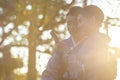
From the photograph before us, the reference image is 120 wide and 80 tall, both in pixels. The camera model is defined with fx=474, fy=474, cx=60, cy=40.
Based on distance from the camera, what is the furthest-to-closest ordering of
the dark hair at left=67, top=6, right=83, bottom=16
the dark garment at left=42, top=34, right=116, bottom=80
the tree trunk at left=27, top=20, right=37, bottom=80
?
the tree trunk at left=27, top=20, right=37, bottom=80 < the dark hair at left=67, top=6, right=83, bottom=16 < the dark garment at left=42, top=34, right=116, bottom=80

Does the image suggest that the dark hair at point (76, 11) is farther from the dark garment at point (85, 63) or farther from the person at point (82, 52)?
the dark garment at point (85, 63)

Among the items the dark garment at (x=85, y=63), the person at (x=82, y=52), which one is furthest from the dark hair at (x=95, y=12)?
the dark garment at (x=85, y=63)

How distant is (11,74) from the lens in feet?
9.89

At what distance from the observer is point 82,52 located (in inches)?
133

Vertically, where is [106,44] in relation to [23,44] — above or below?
above

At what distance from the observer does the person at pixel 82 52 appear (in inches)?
129

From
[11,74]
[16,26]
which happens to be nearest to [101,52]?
[11,74]

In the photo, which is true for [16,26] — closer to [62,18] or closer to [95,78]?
[62,18]

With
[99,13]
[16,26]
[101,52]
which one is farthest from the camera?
[16,26]

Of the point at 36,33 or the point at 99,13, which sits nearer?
the point at 99,13

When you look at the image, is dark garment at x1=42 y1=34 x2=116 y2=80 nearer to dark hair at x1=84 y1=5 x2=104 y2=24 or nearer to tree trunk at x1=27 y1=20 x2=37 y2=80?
dark hair at x1=84 y1=5 x2=104 y2=24

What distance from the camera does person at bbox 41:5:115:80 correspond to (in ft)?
10.8

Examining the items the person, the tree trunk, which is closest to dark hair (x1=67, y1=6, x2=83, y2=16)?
the person

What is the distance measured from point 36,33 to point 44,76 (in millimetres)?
11804
